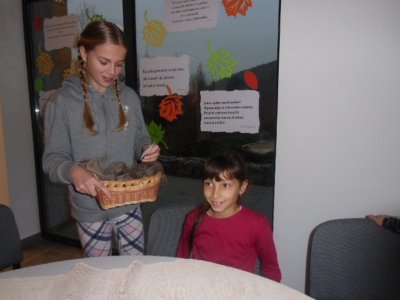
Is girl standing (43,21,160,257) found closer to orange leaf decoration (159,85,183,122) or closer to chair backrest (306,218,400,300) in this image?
orange leaf decoration (159,85,183,122)

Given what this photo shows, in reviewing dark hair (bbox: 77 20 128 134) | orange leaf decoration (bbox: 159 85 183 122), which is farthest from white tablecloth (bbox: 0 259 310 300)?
orange leaf decoration (bbox: 159 85 183 122)

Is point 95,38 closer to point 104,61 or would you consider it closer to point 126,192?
point 104,61

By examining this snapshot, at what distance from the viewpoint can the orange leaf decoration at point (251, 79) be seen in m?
1.88

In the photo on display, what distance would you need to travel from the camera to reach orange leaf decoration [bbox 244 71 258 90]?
1.88 metres

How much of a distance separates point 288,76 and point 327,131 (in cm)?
39

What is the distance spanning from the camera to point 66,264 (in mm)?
965

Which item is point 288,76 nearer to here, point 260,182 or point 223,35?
point 223,35

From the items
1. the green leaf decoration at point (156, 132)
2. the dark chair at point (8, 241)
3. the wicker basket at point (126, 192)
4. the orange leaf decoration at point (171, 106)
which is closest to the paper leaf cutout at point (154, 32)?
the orange leaf decoration at point (171, 106)

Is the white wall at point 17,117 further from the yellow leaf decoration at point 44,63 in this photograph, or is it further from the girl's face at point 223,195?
the girl's face at point 223,195

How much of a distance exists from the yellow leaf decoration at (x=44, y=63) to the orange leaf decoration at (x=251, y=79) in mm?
1948

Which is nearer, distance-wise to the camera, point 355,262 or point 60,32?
point 355,262

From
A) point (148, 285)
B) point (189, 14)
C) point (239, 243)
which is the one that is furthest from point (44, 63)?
point (148, 285)

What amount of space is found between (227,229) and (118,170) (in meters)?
0.57

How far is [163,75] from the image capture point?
86.0 inches
